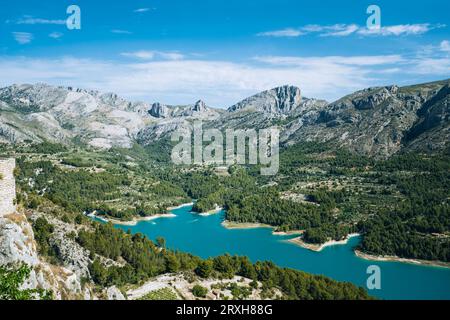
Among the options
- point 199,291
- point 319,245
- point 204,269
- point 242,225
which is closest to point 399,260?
point 319,245

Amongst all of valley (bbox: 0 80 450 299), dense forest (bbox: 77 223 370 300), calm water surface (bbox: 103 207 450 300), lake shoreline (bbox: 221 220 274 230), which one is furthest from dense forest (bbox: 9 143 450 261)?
dense forest (bbox: 77 223 370 300)

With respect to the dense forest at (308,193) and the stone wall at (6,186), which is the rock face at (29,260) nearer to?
the stone wall at (6,186)

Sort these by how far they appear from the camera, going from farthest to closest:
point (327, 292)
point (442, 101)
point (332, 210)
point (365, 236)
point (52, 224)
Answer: point (442, 101)
point (332, 210)
point (365, 236)
point (327, 292)
point (52, 224)

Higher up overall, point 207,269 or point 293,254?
point 207,269

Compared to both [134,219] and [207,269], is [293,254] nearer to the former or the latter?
[207,269]

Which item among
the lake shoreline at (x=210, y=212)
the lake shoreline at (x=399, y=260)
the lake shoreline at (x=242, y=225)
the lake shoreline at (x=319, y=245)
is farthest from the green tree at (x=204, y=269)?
the lake shoreline at (x=210, y=212)

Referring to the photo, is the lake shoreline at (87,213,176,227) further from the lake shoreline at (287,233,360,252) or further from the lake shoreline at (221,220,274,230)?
the lake shoreline at (287,233,360,252)
